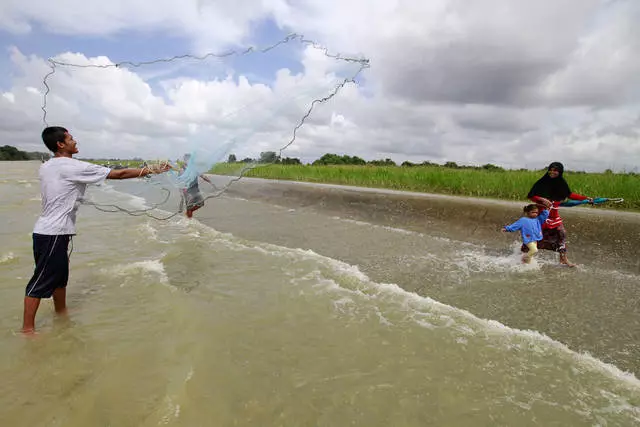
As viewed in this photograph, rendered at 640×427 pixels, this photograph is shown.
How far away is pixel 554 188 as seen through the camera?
7414 mm

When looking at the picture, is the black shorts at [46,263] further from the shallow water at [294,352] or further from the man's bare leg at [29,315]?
the shallow water at [294,352]

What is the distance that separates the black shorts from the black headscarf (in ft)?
26.7

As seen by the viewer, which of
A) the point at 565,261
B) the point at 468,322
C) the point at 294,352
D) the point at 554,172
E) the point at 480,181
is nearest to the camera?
the point at 294,352

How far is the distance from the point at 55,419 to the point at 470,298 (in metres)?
4.92

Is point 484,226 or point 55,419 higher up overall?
point 484,226

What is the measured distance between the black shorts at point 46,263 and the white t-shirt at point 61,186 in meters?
0.09

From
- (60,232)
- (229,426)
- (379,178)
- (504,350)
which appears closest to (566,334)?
(504,350)

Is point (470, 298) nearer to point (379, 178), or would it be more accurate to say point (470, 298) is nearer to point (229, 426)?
point (229, 426)

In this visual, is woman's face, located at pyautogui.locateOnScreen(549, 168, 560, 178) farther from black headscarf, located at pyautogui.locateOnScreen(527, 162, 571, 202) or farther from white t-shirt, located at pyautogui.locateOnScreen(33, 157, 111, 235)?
white t-shirt, located at pyautogui.locateOnScreen(33, 157, 111, 235)

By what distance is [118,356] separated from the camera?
3.51 m

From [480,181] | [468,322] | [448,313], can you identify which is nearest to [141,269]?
[448,313]

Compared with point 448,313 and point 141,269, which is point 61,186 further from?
point 448,313

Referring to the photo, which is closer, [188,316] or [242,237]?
[188,316]

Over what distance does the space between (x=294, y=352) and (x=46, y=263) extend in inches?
111
